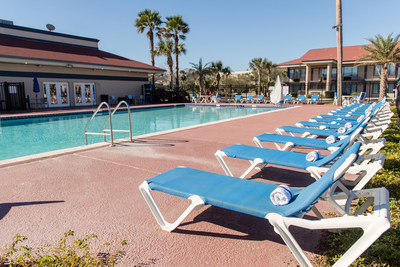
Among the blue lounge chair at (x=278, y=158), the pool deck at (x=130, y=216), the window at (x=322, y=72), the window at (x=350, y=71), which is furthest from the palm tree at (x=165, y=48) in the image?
the blue lounge chair at (x=278, y=158)

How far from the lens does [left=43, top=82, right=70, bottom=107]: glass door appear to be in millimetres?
19781

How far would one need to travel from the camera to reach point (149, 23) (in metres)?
28.5

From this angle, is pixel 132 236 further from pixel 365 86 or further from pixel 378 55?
pixel 365 86

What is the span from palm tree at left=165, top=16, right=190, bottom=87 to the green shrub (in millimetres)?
26265

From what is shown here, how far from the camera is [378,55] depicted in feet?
79.0

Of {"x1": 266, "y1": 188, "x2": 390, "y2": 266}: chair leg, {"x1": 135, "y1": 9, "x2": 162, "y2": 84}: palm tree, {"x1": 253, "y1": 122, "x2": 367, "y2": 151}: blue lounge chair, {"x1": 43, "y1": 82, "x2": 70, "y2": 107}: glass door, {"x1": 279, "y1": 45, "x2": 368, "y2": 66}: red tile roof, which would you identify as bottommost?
{"x1": 266, "y1": 188, "x2": 390, "y2": 266}: chair leg

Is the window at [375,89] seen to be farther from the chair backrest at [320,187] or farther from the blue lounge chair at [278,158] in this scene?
the chair backrest at [320,187]

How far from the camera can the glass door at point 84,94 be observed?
21.6 m

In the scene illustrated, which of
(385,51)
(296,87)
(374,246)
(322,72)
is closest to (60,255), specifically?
(374,246)

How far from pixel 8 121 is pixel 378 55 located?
27905mm

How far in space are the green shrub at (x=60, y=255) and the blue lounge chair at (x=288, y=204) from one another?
2.02ft

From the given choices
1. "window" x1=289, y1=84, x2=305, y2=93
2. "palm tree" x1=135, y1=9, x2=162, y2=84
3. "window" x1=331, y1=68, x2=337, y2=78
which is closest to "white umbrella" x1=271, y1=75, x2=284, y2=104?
"palm tree" x1=135, y1=9, x2=162, y2=84

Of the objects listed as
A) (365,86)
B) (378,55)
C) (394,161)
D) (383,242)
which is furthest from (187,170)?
(365,86)

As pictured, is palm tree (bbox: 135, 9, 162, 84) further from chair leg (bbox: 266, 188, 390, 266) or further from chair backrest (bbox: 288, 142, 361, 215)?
chair leg (bbox: 266, 188, 390, 266)
